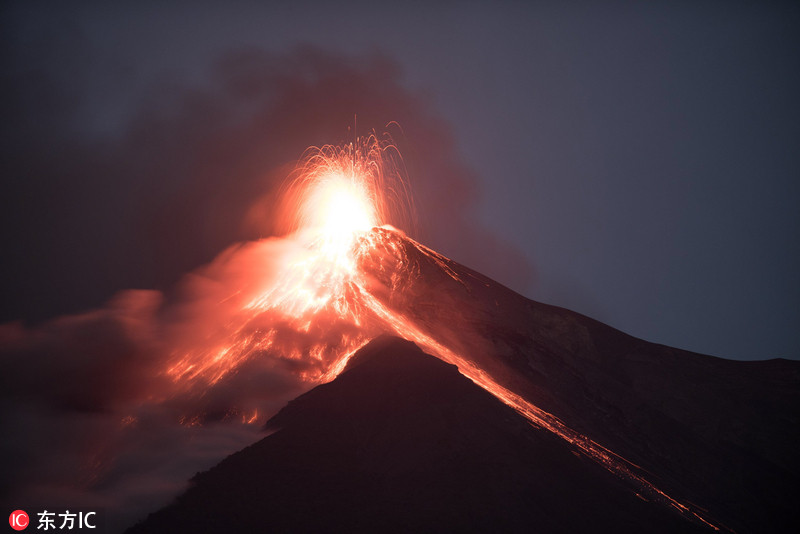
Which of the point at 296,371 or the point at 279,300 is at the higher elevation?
the point at 279,300

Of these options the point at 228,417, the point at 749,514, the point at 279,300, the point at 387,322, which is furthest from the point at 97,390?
the point at 749,514

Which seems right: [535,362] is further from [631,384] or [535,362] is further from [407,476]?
[407,476]

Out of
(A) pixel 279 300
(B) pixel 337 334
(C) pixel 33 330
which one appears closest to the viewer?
(B) pixel 337 334

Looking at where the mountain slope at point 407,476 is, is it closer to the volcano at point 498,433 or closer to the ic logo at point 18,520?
the volcano at point 498,433

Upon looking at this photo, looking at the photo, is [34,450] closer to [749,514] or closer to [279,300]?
[279,300]

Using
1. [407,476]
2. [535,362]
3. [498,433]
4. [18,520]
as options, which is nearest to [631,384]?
[535,362]
